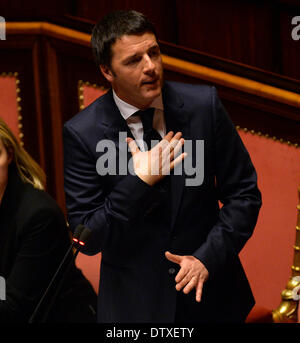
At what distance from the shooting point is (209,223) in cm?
105

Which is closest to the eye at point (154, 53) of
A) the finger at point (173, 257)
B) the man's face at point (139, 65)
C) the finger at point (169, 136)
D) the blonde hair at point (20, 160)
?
the man's face at point (139, 65)

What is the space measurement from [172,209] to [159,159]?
0.09 meters

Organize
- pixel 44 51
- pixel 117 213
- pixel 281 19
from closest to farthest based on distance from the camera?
pixel 117 213 < pixel 281 19 < pixel 44 51

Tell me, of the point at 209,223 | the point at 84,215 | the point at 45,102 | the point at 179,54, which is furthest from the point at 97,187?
the point at 45,102

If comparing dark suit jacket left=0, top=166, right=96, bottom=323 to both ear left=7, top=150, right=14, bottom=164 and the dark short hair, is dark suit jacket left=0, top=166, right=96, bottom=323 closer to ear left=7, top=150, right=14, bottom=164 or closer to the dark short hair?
ear left=7, top=150, right=14, bottom=164

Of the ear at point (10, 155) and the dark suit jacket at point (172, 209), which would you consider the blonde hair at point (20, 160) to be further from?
the dark suit jacket at point (172, 209)

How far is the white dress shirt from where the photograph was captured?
1.02 meters

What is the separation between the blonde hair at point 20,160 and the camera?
1.28m

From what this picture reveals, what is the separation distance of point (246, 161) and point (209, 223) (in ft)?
0.34

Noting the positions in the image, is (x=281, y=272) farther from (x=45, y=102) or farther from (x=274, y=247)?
(x=45, y=102)

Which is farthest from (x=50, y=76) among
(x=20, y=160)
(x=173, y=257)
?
(x=173, y=257)

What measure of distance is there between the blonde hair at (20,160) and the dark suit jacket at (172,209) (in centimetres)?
25

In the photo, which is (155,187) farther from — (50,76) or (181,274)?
(50,76)

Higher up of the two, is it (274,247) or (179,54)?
(179,54)
